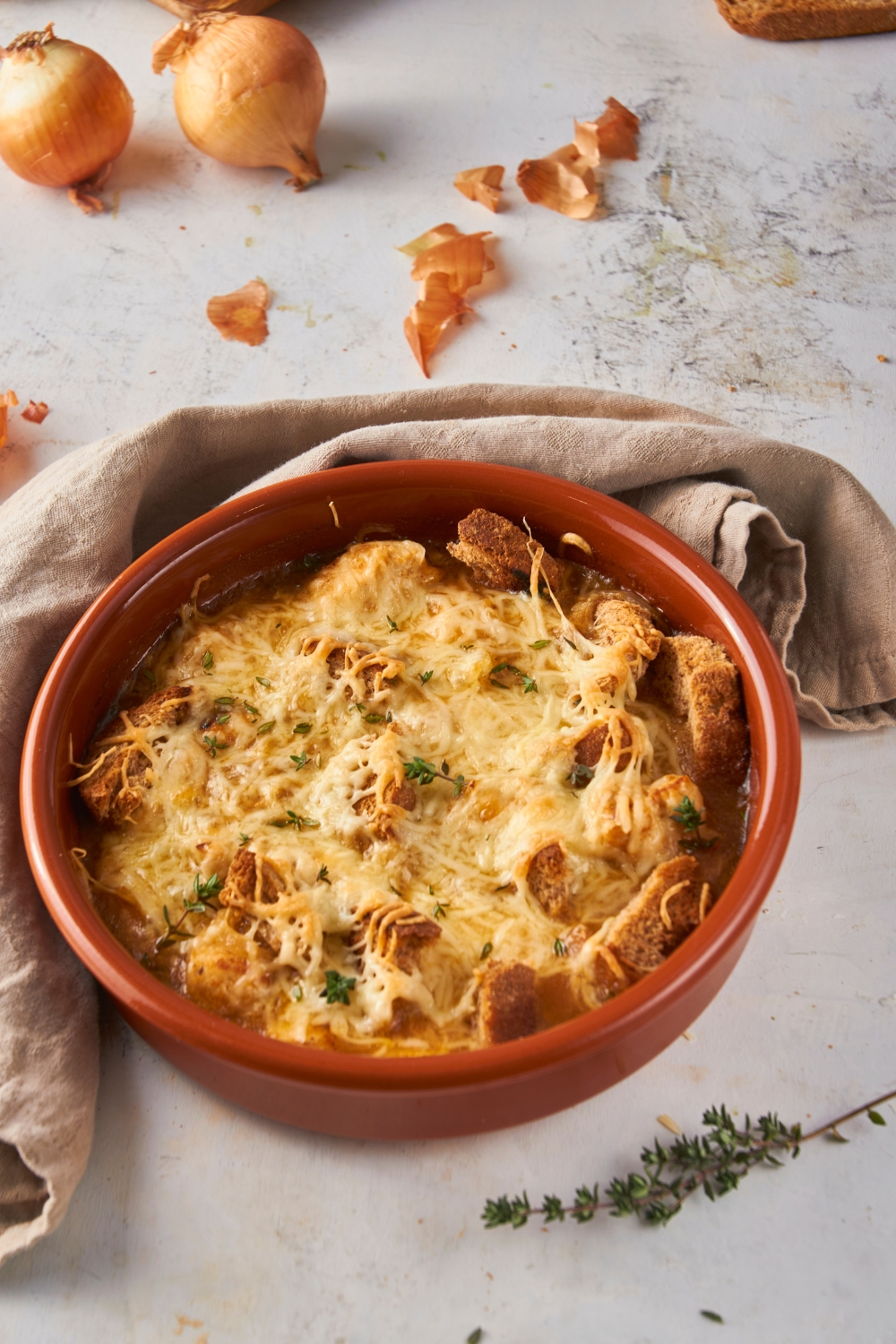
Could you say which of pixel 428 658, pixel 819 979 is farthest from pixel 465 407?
pixel 819 979

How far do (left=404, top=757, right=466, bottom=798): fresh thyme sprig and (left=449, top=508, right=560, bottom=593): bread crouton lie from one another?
54 cm

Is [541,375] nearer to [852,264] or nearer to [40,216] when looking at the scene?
→ [852,264]

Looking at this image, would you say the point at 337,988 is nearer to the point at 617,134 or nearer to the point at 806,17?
the point at 617,134

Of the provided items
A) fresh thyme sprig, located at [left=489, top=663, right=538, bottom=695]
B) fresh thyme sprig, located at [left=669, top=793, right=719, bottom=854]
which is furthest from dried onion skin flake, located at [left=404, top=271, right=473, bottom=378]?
fresh thyme sprig, located at [left=669, top=793, right=719, bottom=854]

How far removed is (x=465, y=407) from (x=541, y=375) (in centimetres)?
61

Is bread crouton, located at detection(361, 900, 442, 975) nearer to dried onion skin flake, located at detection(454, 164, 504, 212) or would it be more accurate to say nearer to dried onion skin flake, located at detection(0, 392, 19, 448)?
dried onion skin flake, located at detection(0, 392, 19, 448)

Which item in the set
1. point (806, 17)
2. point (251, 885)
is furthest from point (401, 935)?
point (806, 17)

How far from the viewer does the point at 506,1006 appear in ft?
7.06

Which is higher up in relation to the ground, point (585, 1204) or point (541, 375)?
point (541, 375)

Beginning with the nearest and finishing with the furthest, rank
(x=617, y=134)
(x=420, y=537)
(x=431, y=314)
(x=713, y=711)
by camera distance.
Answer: (x=713, y=711) < (x=420, y=537) < (x=431, y=314) < (x=617, y=134)

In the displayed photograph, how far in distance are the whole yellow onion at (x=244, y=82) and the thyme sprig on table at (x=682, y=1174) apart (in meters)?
3.44

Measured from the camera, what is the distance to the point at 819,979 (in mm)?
2723

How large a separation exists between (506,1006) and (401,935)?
0.23 meters

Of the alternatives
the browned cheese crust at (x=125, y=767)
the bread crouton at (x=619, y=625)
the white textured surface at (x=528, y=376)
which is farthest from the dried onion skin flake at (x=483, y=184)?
the browned cheese crust at (x=125, y=767)
